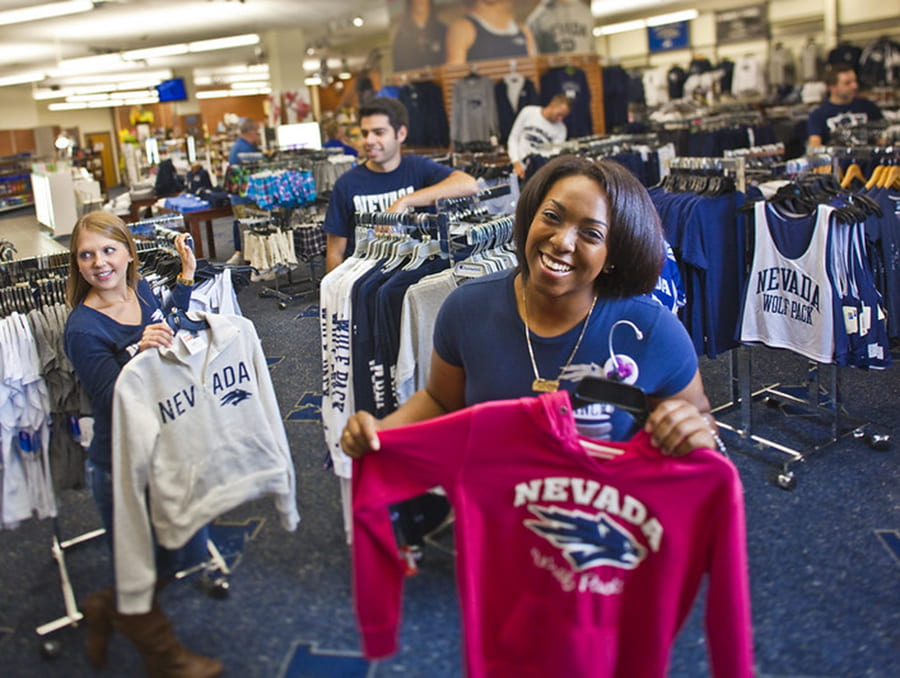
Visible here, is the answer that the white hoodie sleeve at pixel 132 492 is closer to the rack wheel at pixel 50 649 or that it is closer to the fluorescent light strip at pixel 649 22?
the rack wheel at pixel 50 649

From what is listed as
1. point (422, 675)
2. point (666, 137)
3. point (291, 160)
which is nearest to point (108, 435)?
point (422, 675)

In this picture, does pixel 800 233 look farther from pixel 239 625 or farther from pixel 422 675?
pixel 239 625

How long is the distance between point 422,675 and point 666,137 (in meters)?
6.60

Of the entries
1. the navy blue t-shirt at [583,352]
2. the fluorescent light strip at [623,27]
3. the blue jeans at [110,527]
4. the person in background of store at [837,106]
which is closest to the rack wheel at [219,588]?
the blue jeans at [110,527]

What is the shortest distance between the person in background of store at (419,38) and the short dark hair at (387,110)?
7125 mm

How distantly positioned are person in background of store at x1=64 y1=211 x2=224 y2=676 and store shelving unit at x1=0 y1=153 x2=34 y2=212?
17.8m

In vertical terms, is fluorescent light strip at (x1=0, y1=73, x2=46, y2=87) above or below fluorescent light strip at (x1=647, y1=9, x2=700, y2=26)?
above

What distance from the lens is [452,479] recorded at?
1409 millimetres

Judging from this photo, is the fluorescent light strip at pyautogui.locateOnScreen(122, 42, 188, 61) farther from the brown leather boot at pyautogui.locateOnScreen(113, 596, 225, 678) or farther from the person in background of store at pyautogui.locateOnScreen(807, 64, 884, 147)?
the brown leather boot at pyautogui.locateOnScreen(113, 596, 225, 678)

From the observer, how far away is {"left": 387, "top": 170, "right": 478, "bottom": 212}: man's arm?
3.03 meters

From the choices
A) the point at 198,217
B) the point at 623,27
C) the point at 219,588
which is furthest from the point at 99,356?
the point at 623,27

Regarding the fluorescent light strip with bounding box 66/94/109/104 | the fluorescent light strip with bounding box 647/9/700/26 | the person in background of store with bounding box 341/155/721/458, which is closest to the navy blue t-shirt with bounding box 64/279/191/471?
the person in background of store with bounding box 341/155/721/458

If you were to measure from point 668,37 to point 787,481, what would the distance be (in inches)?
584

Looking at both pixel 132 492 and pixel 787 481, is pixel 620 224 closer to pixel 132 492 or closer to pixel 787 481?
pixel 132 492
